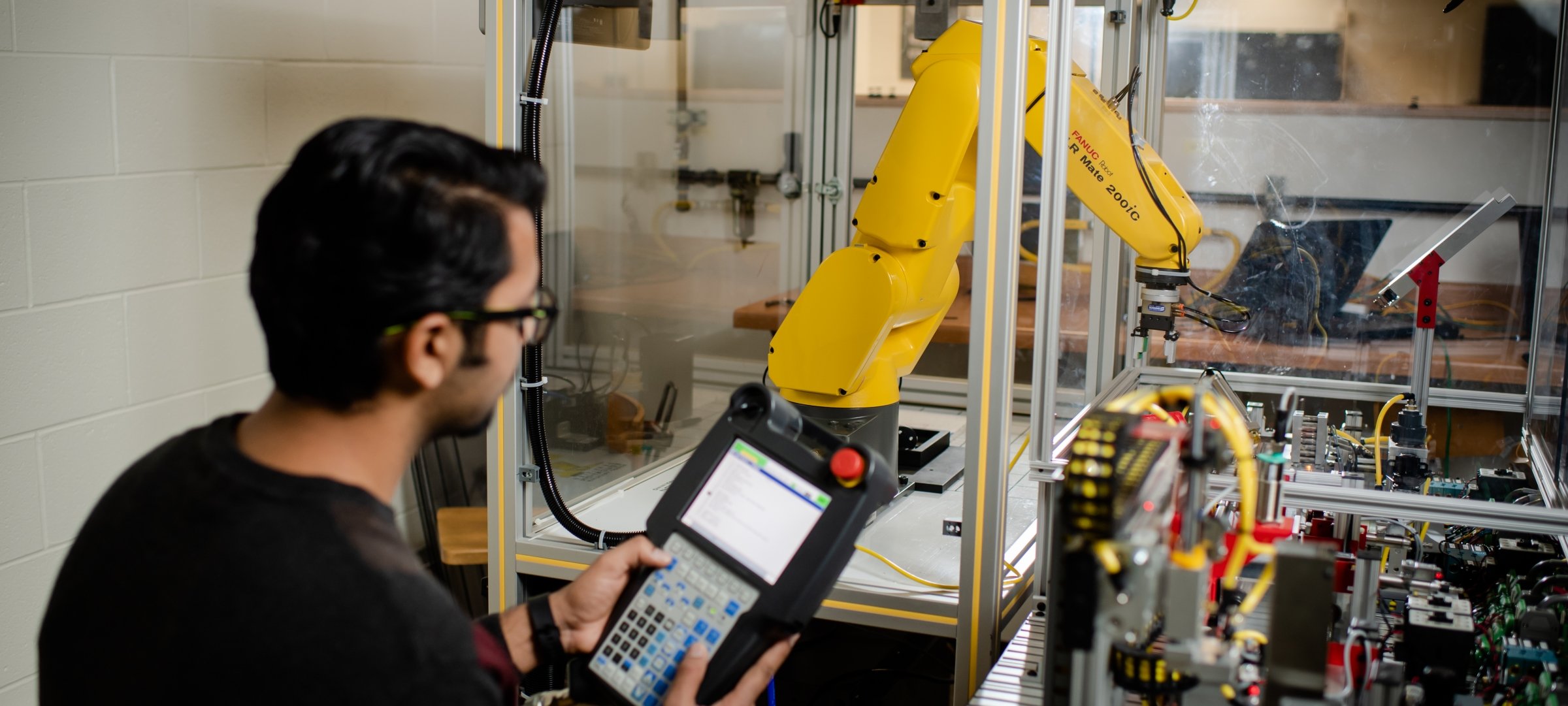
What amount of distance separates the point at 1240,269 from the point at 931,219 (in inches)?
49.8

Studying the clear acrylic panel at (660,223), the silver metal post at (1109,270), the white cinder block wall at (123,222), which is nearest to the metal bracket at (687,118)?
the clear acrylic panel at (660,223)

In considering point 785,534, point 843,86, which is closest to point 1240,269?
point 843,86

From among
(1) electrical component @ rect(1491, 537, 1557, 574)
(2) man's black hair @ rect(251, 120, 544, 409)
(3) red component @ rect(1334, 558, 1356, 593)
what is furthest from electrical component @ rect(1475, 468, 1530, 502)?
(2) man's black hair @ rect(251, 120, 544, 409)

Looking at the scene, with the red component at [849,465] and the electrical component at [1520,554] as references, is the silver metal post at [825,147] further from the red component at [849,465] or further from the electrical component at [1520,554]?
the red component at [849,465]

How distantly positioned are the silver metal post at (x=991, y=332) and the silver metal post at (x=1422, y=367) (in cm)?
120

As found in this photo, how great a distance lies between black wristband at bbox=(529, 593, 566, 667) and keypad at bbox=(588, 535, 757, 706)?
3.3 inches

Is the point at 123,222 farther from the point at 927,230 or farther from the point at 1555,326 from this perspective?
the point at 1555,326

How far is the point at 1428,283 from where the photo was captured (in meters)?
2.28

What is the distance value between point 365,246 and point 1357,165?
235cm

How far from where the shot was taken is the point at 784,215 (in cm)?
296

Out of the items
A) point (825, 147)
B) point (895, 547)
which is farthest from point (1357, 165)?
Answer: point (895, 547)

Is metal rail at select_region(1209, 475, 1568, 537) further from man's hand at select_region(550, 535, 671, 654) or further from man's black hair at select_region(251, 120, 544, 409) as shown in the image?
man's black hair at select_region(251, 120, 544, 409)

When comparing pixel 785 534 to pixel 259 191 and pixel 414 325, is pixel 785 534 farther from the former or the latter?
pixel 259 191

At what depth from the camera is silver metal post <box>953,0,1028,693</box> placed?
150cm
